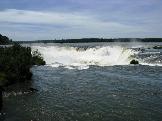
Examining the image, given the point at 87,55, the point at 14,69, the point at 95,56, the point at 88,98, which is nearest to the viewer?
the point at 88,98

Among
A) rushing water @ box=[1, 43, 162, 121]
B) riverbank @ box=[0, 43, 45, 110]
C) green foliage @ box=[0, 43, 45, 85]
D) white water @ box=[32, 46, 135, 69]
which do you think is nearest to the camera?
rushing water @ box=[1, 43, 162, 121]

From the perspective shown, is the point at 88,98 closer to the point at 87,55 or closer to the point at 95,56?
the point at 95,56

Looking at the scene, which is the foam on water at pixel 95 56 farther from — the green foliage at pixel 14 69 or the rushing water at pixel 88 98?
the green foliage at pixel 14 69

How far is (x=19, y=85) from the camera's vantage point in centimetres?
3091

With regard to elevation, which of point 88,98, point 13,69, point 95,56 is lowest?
point 88,98

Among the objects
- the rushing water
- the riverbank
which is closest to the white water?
the rushing water

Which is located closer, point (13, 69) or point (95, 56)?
point (13, 69)

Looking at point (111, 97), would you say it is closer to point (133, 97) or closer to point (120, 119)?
point (133, 97)

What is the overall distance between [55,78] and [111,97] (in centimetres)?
1167

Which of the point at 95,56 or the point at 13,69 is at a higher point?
the point at 13,69

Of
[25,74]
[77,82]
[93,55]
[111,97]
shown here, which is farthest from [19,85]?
[93,55]

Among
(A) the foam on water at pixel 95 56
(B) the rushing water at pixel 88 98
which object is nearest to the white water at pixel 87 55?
(A) the foam on water at pixel 95 56

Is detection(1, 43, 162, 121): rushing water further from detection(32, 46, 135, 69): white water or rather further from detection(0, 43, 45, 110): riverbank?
detection(32, 46, 135, 69): white water

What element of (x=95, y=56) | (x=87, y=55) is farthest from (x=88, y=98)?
(x=87, y=55)
